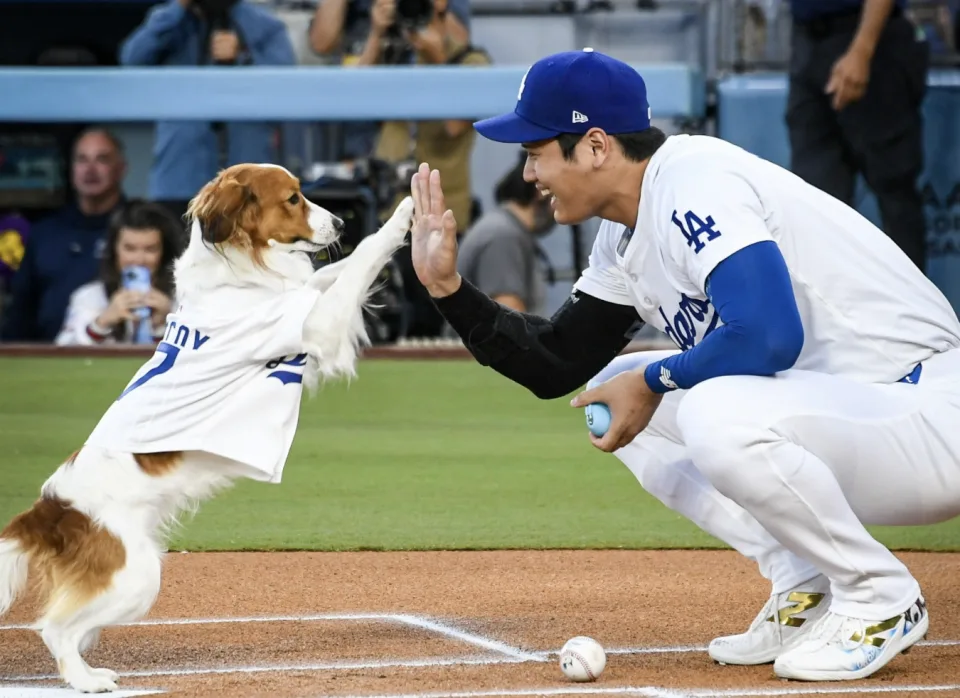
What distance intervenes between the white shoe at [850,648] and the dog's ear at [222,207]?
2.12m

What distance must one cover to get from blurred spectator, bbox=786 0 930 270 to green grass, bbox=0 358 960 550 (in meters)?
2.32

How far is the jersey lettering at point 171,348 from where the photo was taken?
4387mm

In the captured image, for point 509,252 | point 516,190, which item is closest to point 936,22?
point 516,190

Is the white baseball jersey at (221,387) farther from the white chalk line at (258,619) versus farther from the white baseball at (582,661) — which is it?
the white baseball at (582,661)

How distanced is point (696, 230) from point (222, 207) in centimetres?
174

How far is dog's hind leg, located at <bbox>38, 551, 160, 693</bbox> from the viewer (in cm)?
399

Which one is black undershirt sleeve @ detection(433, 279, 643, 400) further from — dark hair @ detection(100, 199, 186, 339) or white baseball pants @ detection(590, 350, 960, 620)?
dark hair @ detection(100, 199, 186, 339)

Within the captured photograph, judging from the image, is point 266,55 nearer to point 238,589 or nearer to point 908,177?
point 908,177

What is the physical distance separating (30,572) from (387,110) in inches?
321

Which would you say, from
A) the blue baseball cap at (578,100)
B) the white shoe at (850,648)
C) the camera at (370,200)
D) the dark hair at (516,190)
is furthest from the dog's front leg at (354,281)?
the dark hair at (516,190)

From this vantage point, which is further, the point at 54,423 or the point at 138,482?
the point at 54,423

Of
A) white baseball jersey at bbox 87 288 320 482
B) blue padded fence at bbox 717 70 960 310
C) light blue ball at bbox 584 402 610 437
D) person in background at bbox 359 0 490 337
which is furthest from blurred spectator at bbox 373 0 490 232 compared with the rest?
light blue ball at bbox 584 402 610 437

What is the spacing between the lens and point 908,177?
34.3 feet

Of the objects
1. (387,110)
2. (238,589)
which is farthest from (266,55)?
(238,589)
